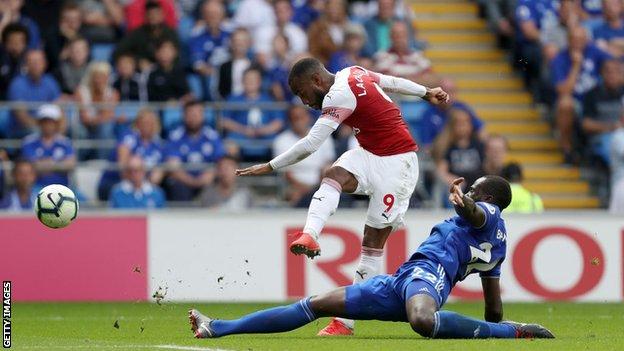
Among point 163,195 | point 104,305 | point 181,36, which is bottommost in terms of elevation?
point 104,305

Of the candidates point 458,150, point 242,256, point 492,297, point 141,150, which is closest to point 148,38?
point 141,150

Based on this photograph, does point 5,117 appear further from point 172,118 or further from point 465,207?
point 465,207

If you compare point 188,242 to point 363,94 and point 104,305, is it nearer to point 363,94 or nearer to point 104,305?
point 104,305

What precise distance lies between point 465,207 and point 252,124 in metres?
9.26

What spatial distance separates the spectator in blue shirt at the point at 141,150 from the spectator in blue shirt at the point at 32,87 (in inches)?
47.8

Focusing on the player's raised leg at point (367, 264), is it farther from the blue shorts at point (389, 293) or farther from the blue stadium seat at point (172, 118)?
the blue stadium seat at point (172, 118)

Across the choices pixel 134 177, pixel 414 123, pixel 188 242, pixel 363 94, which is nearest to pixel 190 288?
pixel 188 242

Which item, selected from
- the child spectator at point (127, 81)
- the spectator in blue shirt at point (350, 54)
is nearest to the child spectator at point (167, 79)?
the child spectator at point (127, 81)

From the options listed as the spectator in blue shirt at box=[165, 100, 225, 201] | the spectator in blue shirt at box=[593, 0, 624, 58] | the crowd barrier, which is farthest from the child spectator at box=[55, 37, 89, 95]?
the spectator in blue shirt at box=[593, 0, 624, 58]

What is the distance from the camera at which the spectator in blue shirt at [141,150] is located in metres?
18.2

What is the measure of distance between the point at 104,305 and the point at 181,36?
560 centimetres

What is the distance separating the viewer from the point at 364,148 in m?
11.9

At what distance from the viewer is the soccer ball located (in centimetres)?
1225

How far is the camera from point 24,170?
57.7 feet
